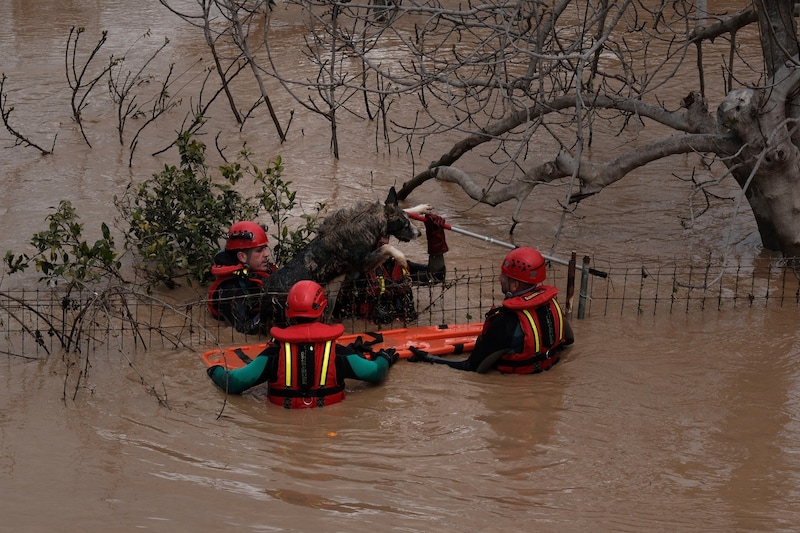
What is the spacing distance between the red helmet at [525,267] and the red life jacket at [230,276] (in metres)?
2.06

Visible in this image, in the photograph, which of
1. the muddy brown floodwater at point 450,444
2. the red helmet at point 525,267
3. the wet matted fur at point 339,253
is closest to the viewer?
the muddy brown floodwater at point 450,444

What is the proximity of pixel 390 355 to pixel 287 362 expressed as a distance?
1052mm

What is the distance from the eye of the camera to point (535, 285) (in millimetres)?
7484

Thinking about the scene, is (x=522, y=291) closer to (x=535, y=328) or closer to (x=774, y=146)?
(x=535, y=328)

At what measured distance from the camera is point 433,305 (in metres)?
8.66

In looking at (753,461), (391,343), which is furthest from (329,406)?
(753,461)

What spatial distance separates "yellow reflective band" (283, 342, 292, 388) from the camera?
22.0 feet

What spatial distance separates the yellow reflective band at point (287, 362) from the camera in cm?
670

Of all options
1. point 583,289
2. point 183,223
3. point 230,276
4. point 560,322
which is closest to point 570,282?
point 583,289

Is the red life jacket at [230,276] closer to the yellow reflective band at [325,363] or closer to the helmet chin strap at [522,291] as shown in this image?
the yellow reflective band at [325,363]

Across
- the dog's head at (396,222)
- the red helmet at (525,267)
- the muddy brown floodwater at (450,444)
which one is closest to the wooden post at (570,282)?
the muddy brown floodwater at (450,444)

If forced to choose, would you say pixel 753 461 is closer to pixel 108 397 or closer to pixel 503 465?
pixel 503 465

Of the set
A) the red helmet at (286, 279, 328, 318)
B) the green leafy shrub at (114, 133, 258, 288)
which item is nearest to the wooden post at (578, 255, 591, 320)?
the red helmet at (286, 279, 328, 318)

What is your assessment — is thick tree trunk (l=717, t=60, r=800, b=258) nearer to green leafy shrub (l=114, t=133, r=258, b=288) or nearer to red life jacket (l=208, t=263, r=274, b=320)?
red life jacket (l=208, t=263, r=274, b=320)
